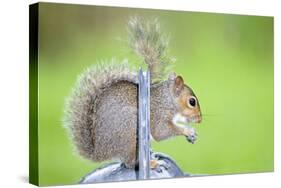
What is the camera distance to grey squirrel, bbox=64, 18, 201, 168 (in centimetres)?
873

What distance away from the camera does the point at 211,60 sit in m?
9.50

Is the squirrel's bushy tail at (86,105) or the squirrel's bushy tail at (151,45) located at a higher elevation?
the squirrel's bushy tail at (151,45)

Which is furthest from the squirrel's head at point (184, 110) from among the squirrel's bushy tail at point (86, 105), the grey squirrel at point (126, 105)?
the squirrel's bushy tail at point (86, 105)

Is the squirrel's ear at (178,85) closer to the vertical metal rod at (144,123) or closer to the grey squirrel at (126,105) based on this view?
the grey squirrel at (126,105)

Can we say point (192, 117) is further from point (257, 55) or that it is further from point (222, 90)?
point (257, 55)

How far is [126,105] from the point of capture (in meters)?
8.95

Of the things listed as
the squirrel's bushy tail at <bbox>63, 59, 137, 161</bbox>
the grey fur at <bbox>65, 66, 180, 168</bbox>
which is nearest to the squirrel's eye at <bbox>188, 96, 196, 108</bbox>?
the grey fur at <bbox>65, 66, 180, 168</bbox>

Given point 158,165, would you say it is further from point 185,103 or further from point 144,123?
point 185,103

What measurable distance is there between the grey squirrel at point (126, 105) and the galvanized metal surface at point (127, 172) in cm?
8

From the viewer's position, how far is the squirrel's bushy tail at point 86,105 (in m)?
8.67

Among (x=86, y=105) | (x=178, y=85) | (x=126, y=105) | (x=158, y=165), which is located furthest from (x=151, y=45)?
(x=158, y=165)

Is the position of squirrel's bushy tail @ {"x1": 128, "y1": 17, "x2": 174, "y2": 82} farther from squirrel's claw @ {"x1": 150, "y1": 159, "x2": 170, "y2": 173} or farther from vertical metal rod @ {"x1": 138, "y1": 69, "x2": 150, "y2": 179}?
squirrel's claw @ {"x1": 150, "y1": 159, "x2": 170, "y2": 173}

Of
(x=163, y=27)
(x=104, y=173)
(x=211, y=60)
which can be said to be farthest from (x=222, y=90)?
(x=104, y=173)

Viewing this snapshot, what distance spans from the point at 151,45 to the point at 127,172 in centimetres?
134
